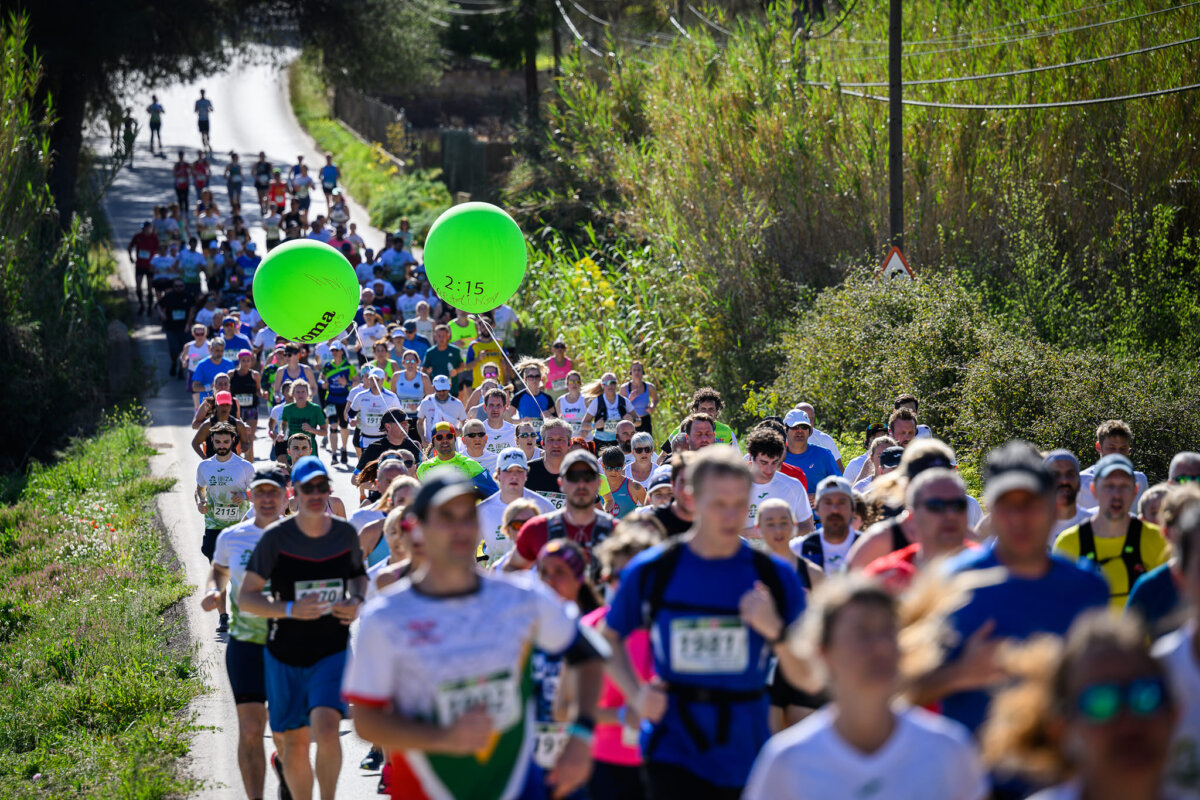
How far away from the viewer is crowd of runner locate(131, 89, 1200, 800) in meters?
3.27

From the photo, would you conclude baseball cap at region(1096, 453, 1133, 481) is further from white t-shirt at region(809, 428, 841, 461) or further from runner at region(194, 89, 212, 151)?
runner at region(194, 89, 212, 151)

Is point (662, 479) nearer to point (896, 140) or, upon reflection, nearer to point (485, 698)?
point (485, 698)

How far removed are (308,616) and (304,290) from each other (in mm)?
5593

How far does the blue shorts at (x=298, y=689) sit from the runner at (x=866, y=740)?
12.9ft

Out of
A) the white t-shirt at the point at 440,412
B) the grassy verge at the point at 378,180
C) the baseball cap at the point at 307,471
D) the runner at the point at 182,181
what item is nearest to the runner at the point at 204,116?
the grassy verge at the point at 378,180

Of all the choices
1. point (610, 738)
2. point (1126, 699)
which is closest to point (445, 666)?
point (610, 738)

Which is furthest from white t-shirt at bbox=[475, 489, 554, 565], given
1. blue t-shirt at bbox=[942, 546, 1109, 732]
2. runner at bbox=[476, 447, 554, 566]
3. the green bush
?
the green bush

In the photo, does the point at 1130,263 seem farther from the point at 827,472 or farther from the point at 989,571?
the point at 989,571

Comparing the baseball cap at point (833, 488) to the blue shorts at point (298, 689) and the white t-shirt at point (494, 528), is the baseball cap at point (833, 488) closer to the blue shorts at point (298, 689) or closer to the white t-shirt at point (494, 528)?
the white t-shirt at point (494, 528)

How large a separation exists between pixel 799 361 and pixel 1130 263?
13.4ft

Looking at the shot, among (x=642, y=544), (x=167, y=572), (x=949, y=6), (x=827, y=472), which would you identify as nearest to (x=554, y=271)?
(x=949, y=6)

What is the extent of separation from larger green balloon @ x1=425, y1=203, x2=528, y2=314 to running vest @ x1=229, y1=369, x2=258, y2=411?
19.7 feet

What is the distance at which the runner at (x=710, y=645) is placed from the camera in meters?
4.72

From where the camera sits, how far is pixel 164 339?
97.9ft
